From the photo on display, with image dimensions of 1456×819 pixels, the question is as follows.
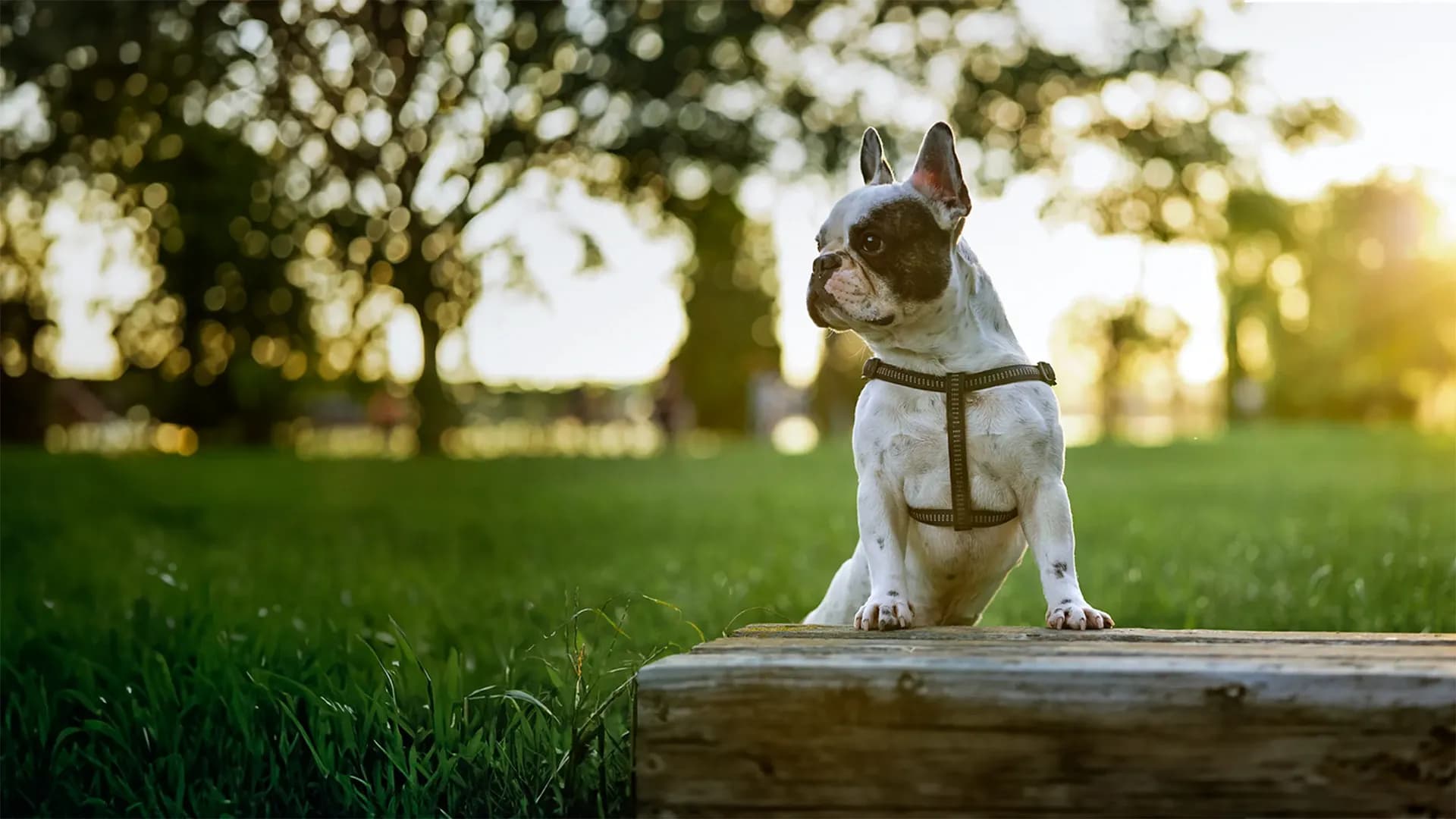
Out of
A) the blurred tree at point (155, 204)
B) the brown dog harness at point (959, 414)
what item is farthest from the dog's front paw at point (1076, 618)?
the blurred tree at point (155, 204)

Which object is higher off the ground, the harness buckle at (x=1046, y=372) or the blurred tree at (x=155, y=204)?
the blurred tree at (x=155, y=204)

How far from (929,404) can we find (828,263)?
1.25 ft

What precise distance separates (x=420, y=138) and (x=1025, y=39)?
24.8 ft

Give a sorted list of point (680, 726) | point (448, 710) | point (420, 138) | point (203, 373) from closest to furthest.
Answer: point (680, 726), point (448, 710), point (420, 138), point (203, 373)

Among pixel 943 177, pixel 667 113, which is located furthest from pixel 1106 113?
pixel 943 177

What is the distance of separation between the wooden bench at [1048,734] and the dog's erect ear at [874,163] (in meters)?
1.19

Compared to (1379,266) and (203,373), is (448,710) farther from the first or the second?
(1379,266)

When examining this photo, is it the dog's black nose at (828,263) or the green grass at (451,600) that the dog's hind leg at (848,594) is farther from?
the dog's black nose at (828,263)

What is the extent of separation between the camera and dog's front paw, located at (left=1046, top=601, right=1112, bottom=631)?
2.80m

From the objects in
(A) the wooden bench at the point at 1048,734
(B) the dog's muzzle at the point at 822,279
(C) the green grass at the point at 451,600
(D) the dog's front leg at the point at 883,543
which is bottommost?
(C) the green grass at the point at 451,600

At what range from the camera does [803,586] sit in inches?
245

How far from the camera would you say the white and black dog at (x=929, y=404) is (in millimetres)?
2848

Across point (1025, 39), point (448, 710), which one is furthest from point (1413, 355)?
point (448, 710)

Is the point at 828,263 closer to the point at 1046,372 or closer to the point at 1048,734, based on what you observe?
the point at 1046,372
